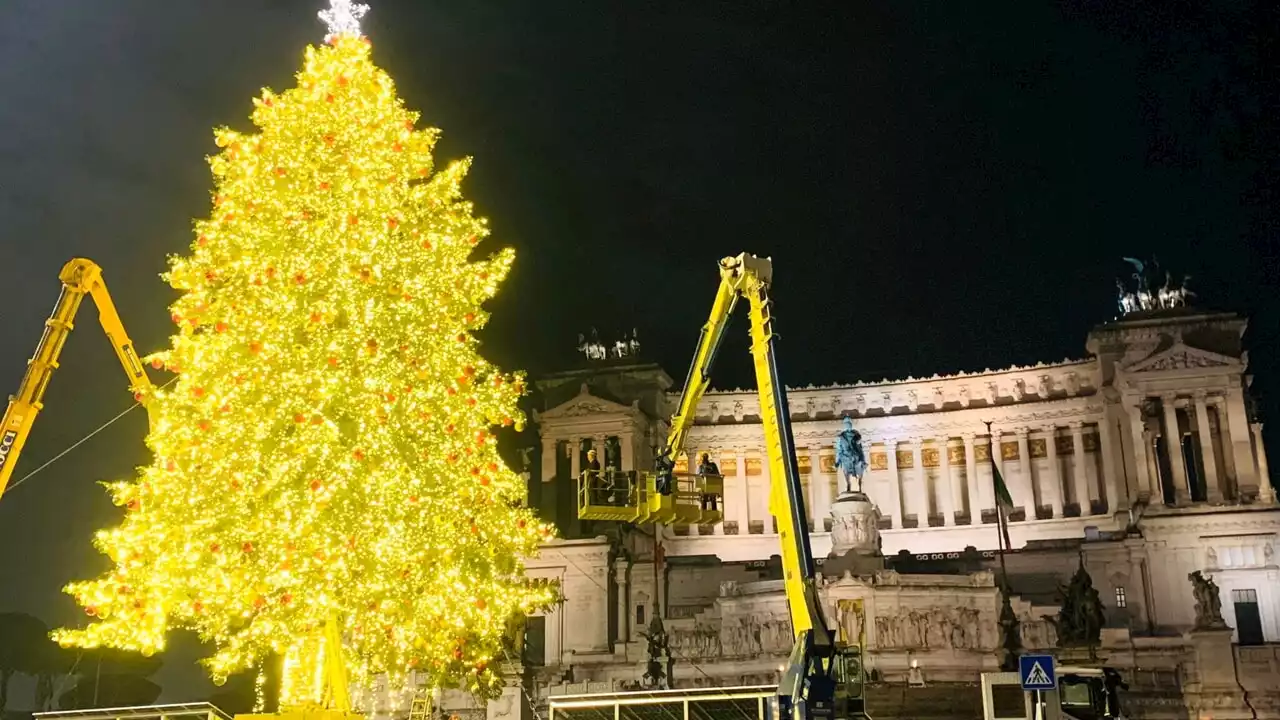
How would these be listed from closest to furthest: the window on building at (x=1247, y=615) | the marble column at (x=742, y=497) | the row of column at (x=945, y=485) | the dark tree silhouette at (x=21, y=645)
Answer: the dark tree silhouette at (x=21, y=645), the window on building at (x=1247, y=615), the row of column at (x=945, y=485), the marble column at (x=742, y=497)

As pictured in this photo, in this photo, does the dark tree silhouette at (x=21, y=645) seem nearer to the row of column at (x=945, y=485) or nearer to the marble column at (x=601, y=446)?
the marble column at (x=601, y=446)

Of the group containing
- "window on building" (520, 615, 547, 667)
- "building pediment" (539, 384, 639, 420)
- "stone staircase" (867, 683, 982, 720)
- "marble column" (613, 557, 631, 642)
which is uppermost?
"building pediment" (539, 384, 639, 420)

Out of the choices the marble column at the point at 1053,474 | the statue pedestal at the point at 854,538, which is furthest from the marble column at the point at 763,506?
the marble column at the point at 1053,474

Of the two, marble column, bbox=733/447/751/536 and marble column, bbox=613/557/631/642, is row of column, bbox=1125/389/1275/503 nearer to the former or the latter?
marble column, bbox=733/447/751/536

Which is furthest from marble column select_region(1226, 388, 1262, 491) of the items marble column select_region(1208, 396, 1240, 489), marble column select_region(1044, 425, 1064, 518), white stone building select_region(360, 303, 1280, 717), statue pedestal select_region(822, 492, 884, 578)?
statue pedestal select_region(822, 492, 884, 578)

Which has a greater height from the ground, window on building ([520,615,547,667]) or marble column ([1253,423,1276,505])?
marble column ([1253,423,1276,505])

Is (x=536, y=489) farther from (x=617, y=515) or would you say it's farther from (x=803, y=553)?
(x=803, y=553)

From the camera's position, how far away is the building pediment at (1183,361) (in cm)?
6216

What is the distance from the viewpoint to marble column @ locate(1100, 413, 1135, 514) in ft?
214

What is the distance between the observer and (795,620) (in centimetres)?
1680

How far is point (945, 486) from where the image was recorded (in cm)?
7256

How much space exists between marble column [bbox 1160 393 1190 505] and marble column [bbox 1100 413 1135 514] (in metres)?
2.95

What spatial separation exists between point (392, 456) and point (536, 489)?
Result: 5191cm

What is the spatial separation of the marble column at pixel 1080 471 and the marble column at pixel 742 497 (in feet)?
69.8
